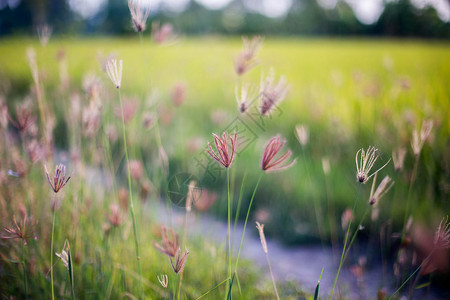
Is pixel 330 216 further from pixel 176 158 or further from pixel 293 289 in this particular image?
pixel 176 158

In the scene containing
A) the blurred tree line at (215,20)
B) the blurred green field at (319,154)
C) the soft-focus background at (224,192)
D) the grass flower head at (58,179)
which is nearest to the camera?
the grass flower head at (58,179)

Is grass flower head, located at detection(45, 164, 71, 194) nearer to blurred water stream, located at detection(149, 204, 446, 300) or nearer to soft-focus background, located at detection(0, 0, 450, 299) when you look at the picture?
soft-focus background, located at detection(0, 0, 450, 299)

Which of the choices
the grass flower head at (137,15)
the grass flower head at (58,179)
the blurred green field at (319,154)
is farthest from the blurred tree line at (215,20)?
the grass flower head at (58,179)

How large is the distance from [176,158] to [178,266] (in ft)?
7.02

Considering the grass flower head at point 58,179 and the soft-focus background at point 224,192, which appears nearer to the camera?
the grass flower head at point 58,179

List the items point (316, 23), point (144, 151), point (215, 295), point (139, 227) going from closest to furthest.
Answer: point (215, 295)
point (139, 227)
point (144, 151)
point (316, 23)

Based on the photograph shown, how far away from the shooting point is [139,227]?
1434 mm

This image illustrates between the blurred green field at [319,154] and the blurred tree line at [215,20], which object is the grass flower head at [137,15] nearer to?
the blurred green field at [319,154]

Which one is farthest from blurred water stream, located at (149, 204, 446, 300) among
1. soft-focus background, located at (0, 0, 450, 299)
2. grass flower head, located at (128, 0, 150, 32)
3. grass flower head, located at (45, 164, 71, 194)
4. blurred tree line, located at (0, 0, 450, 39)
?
blurred tree line, located at (0, 0, 450, 39)

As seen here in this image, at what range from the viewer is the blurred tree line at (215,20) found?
8.43m

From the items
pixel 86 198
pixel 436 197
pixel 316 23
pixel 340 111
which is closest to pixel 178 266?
pixel 86 198

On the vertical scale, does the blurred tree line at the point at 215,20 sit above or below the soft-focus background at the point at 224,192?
above

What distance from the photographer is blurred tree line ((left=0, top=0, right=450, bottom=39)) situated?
843 cm

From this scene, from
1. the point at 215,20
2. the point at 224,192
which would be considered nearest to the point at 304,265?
the point at 224,192
